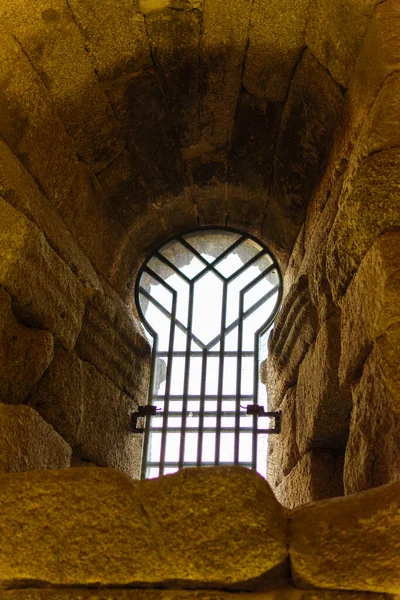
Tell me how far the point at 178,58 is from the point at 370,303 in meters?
1.75

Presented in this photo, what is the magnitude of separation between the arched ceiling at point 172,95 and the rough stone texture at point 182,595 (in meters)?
1.99

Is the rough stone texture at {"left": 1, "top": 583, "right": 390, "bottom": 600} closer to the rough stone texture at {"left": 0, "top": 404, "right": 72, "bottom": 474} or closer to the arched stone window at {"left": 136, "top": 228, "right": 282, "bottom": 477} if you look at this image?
the rough stone texture at {"left": 0, "top": 404, "right": 72, "bottom": 474}

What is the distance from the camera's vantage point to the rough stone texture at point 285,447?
367 centimetres

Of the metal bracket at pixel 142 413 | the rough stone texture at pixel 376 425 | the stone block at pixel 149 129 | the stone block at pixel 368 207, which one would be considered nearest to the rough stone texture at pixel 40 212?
the stone block at pixel 149 129

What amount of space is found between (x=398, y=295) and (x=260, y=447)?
210 cm

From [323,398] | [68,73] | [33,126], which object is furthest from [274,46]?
[323,398]

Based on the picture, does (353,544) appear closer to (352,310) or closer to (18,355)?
(352,310)

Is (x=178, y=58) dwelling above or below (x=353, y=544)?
above

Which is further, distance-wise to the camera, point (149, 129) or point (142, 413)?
point (142, 413)

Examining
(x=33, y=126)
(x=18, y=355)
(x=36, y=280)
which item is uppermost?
(x=33, y=126)

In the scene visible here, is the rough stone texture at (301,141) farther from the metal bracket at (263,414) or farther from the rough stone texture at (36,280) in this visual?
the rough stone texture at (36,280)

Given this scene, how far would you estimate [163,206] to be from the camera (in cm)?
433

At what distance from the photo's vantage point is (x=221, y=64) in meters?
3.58

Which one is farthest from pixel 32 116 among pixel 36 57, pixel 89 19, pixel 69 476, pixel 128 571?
pixel 128 571
